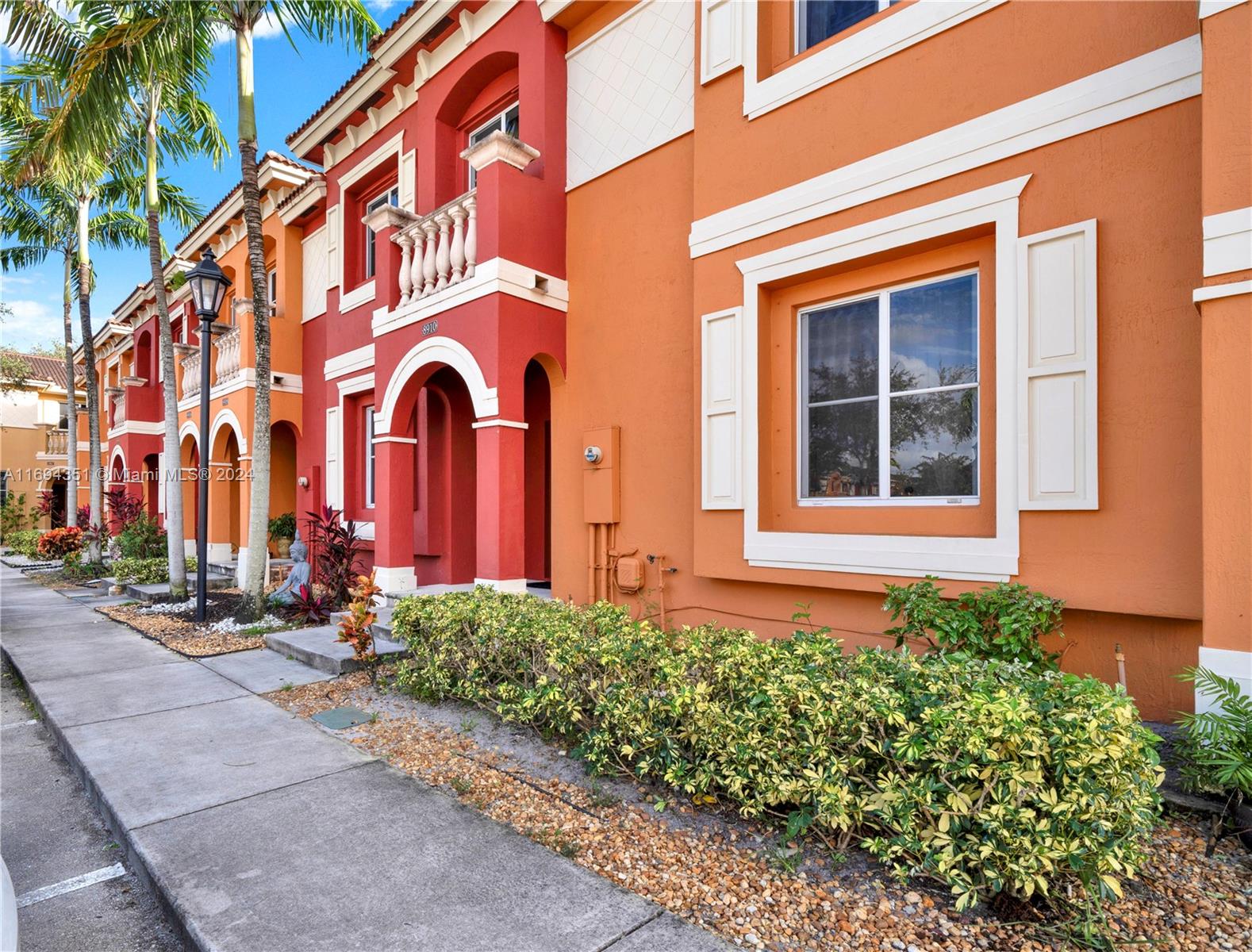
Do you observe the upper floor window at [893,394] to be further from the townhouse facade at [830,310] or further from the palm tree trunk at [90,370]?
the palm tree trunk at [90,370]

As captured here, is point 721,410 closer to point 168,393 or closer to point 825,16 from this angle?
point 825,16

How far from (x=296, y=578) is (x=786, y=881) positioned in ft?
25.9

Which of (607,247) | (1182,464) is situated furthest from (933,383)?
(607,247)

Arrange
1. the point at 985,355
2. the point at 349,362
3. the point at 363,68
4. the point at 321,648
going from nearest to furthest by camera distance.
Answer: the point at 985,355 < the point at 321,648 < the point at 363,68 < the point at 349,362

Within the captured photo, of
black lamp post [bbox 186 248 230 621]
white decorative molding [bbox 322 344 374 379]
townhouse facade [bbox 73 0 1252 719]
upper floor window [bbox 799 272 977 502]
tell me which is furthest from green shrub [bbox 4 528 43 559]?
upper floor window [bbox 799 272 977 502]

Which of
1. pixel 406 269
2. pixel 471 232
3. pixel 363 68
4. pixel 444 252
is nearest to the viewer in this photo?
pixel 471 232

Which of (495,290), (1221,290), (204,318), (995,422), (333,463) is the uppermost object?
(204,318)

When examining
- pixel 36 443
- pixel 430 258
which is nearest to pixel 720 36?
pixel 430 258

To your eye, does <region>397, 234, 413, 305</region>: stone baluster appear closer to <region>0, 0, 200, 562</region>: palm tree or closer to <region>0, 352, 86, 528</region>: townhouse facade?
<region>0, 0, 200, 562</region>: palm tree

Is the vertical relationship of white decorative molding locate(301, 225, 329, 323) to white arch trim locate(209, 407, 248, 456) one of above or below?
above

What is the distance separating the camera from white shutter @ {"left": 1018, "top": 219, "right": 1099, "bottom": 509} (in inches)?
148

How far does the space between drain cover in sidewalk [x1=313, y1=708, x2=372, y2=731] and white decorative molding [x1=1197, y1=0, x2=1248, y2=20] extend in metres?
6.49

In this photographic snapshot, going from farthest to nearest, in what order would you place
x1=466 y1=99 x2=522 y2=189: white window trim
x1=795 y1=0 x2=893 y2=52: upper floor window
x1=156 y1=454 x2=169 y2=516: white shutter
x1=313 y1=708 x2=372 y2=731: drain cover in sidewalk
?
x1=156 y1=454 x2=169 y2=516: white shutter → x1=466 y1=99 x2=522 y2=189: white window trim → x1=795 y1=0 x2=893 y2=52: upper floor window → x1=313 y1=708 x2=372 y2=731: drain cover in sidewalk

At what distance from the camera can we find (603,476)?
665cm
